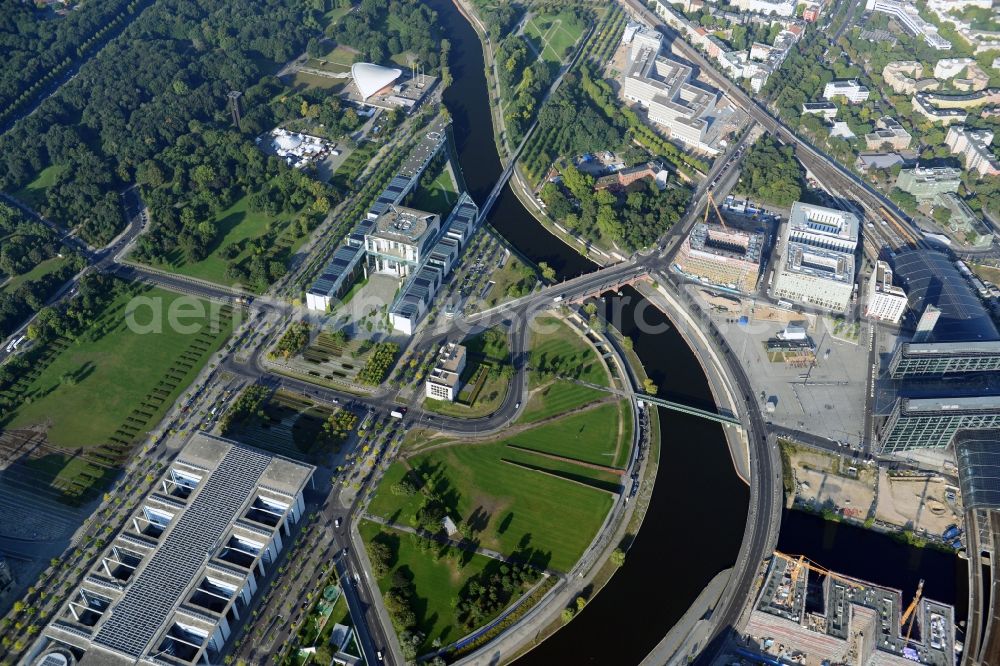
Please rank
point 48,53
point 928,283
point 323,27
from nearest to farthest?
point 928,283 → point 48,53 → point 323,27

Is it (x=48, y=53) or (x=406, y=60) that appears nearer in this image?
(x=48, y=53)

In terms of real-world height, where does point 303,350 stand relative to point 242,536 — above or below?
above

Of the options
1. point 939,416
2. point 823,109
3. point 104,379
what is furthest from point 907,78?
point 104,379

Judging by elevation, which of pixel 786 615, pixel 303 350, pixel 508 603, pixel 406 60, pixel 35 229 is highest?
pixel 406 60

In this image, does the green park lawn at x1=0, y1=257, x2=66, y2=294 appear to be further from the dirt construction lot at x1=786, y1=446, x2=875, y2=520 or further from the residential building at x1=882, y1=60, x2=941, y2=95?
the residential building at x1=882, y1=60, x2=941, y2=95

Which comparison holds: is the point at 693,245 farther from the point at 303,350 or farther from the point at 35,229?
the point at 35,229

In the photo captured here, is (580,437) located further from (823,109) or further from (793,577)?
(823,109)

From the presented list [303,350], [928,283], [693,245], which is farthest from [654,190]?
[303,350]

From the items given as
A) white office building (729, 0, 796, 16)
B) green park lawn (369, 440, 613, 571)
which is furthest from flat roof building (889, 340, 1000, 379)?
white office building (729, 0, 796, 16)
